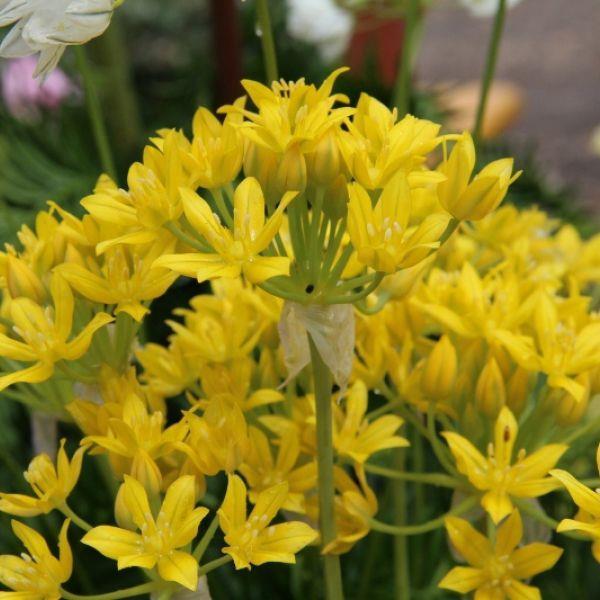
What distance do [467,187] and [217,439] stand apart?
0.39 ft

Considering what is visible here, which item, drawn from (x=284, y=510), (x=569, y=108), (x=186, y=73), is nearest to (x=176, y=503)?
(x=284, y=510)

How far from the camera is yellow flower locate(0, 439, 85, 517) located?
1.29 feet

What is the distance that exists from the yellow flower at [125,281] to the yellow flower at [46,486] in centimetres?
6

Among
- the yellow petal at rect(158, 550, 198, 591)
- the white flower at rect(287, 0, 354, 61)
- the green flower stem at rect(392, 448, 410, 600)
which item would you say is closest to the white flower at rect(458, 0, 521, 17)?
the white flower at rect(287, 0, 354, 61)

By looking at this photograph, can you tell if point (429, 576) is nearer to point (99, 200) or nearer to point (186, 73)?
point (99, 200)

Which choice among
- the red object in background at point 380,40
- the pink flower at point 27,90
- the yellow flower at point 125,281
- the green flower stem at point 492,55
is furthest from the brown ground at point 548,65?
the yellow flower at point 125,281

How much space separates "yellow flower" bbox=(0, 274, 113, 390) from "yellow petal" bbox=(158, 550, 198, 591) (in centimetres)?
8

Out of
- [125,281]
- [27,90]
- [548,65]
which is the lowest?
[125,281]

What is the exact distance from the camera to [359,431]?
440mm

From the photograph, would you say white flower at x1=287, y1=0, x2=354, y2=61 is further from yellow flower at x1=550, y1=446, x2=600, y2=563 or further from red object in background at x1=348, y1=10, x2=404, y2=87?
yellow flower at x1=550, y1=446, x2=600, y2=563

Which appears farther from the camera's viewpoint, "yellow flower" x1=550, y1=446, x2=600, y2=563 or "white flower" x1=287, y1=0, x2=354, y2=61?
"white flower" x1=287, y1=0, x2=354, y2=61

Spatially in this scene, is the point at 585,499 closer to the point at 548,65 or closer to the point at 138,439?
the point at 138,439

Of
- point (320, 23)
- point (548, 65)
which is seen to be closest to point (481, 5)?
point (320, 23)

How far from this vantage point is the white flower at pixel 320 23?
996 millimetres
